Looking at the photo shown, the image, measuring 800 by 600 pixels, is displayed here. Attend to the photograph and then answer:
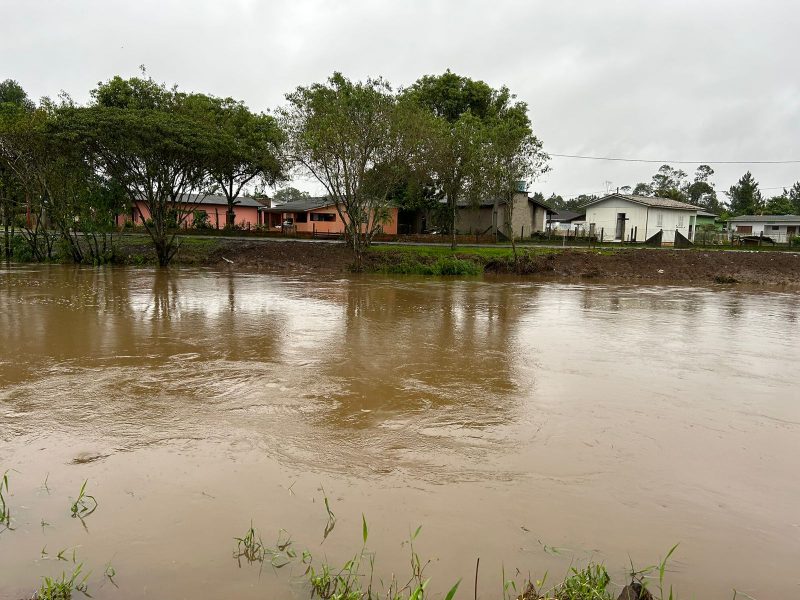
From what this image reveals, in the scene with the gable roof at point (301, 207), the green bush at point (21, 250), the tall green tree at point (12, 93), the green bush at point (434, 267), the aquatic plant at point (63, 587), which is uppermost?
the tall green tree at point (12, 93)

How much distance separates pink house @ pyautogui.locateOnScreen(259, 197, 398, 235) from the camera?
51562 millimetres

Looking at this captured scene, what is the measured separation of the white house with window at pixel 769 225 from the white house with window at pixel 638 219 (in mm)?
9494

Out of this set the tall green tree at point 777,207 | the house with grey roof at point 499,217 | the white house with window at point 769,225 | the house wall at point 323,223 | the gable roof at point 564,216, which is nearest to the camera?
the house with grey roof at point 499,217

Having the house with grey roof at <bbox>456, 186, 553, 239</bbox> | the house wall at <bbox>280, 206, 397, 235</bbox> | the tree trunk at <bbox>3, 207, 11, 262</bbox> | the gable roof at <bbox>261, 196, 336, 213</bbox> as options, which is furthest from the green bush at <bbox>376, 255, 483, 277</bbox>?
the tree trunk at <bbox>3, 207, 11, 262</bbox>

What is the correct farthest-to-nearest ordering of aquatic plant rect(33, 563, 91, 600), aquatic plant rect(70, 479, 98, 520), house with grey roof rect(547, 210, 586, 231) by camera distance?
house with grey roof rect(547, 210, 586, 231), aquatic plant rect(70, 479, 98, 520), aquatic plant rect(33, 563, 91, 600)

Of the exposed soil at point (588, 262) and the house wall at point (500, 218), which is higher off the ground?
the house wall at point (500, 218)

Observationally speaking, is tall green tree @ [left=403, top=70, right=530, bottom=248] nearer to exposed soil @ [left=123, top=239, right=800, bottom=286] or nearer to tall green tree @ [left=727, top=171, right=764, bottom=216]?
exposed soil @ [left=123, top=239, right=800, bottom=286]

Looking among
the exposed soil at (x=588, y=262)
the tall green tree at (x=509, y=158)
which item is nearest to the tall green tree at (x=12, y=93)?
the exposed soil at (x=588, y=262)

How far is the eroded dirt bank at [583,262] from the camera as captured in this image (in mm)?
32312

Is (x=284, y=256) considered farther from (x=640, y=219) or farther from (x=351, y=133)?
(x=640, y=219)

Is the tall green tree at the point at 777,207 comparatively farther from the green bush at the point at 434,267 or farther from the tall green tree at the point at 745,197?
the green bush at the point at 434,267

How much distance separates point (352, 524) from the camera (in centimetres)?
446

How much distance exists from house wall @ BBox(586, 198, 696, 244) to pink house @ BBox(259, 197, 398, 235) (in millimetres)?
17944


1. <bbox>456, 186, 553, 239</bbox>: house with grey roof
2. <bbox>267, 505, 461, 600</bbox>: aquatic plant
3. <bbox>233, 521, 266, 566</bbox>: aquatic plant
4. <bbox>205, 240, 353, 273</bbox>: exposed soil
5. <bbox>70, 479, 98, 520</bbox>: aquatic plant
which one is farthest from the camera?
<bbox>456, 186, 553, 239</bbox>: house with grey roof
